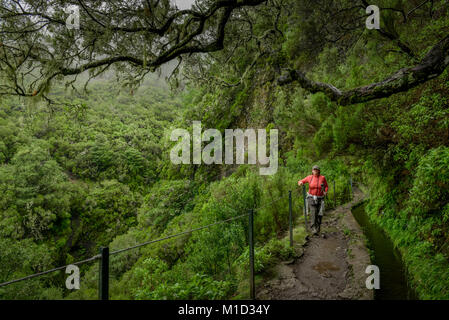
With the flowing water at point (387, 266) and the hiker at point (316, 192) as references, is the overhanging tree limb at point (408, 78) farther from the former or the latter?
the flowing water at point (387, 266)

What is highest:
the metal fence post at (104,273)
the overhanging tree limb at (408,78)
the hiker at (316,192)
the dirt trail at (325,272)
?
the overhanging tree limb at (408,78)

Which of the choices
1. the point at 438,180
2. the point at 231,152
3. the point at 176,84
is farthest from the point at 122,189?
the point at 438,180

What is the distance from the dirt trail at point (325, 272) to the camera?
12.8ft

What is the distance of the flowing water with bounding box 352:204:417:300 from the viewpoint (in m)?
3.95

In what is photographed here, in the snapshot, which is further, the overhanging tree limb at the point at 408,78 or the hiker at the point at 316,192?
the hiker at the point at 316,192

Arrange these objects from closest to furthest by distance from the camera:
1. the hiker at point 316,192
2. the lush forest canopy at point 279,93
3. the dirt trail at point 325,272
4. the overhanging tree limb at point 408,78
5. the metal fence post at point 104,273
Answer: the metal fence post at point 104,273 → the overhanging tree limb at point 408,78 → the dirt trail at point 325,272 → the lush forest canopy at point 279,93 → the hiker at point 316,192

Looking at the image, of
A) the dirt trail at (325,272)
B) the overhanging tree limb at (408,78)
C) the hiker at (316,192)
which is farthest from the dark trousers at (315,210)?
the overhanging tree limb at (408,78)

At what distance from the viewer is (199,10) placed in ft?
18.3

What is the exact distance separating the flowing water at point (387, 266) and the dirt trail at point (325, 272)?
0.26 metres

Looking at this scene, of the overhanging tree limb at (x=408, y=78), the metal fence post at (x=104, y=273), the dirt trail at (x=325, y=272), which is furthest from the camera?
the dirt trail at (x=325, y=272)

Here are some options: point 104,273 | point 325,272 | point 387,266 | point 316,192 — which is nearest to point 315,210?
point 316,192

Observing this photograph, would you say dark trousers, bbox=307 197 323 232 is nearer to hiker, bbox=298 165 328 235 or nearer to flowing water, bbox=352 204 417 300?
hiker, bbox=298 165 328 235
